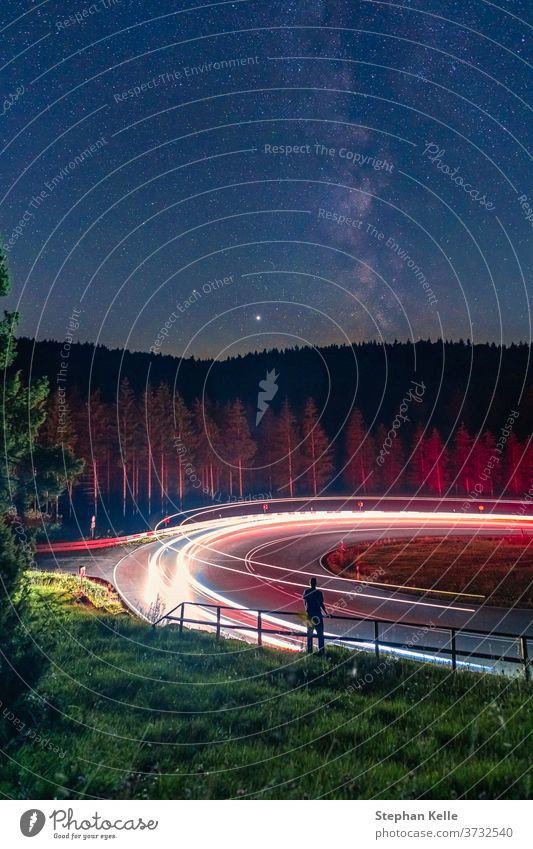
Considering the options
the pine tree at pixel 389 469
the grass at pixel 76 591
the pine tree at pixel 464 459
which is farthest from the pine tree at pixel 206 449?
the grass at pixel 76 591

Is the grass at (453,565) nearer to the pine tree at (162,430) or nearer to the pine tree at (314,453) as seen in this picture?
the pine tree at (314,453)

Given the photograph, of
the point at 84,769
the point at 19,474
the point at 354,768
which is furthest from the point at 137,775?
the point at 19,474

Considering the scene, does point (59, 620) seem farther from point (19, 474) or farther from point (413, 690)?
point (413, 690)

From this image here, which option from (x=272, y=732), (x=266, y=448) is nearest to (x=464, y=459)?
(x=266, y=448)

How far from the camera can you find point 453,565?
2958 centimetres

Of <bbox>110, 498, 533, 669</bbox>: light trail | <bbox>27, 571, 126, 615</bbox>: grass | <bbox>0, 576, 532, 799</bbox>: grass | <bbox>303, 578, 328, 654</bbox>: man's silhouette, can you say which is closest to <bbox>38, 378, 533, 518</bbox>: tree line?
<bbox>110, 498, 533, 669</bbox>: light trail

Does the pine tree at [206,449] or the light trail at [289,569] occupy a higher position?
the pine tree at [206,449]

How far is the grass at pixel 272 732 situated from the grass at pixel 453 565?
13.4 meters

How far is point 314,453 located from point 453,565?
47.6 metres

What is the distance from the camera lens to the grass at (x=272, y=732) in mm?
5824

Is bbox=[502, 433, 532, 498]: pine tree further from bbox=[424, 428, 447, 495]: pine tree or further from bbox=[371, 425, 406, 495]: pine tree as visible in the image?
bbox=[371, 425, 406, 495]: pine tree

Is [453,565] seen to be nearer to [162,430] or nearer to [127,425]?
[162,430]

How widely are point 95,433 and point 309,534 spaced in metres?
35.9

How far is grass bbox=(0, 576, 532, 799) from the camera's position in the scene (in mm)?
5824
